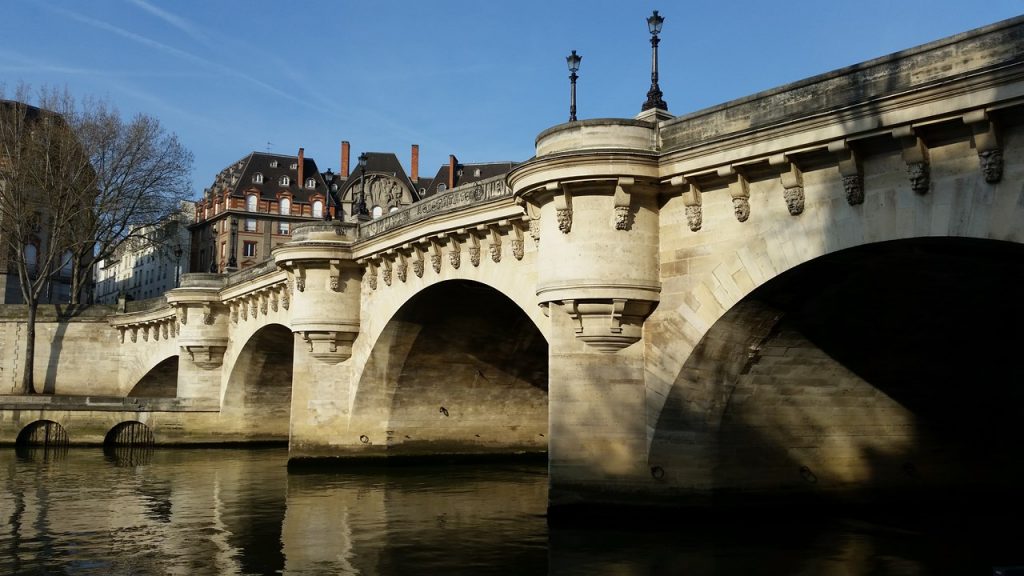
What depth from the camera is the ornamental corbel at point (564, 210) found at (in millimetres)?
17891

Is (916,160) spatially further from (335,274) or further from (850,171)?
(335,274)

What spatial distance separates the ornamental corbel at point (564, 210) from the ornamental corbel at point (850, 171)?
504 cm

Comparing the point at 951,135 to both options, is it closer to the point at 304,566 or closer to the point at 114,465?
the point at 304,566

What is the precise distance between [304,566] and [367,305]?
1568 centimetres

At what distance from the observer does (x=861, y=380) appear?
2017cm

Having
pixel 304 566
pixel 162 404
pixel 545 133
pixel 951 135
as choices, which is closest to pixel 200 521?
pixel 304 566

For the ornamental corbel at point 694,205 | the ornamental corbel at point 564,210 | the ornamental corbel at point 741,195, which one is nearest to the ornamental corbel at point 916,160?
the ornamental corbel at point 741,195

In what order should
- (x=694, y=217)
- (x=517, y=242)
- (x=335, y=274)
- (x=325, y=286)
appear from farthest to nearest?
(x=325, y=286) → (x=335, y=274) → (x=517, y=242) → (x=694, y=217)

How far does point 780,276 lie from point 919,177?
9.33 ft

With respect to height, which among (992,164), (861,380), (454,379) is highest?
(992,164)

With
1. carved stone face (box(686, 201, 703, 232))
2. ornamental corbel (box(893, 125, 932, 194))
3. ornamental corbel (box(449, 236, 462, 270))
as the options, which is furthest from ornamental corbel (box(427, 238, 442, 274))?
ornamental corbel (box(893, 125, 932, 194))

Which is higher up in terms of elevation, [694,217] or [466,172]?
[466,172]

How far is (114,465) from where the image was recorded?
33.9 m

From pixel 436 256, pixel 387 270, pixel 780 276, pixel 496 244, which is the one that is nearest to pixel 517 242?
pixel 496 244
